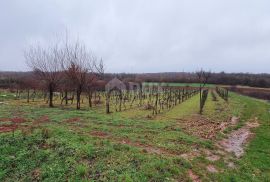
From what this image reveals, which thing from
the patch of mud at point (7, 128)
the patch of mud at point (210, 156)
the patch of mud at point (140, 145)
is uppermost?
the patch of mud at point (7, 128)

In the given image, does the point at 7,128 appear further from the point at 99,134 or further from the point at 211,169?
the point at 211,169

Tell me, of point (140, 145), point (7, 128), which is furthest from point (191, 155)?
point (7, 128)

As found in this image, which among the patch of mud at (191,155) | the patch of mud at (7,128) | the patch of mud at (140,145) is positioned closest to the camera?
the patch of mud at (191,155)

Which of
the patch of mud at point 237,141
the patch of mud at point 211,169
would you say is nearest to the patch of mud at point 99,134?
the patch of mud at point 211,169

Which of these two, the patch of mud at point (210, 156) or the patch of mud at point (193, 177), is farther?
the patch of mud at point (210, 156)

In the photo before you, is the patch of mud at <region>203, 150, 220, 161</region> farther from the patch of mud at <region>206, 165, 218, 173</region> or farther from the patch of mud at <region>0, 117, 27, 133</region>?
the patch of mud at <region>0, 117, 27, 133</region>

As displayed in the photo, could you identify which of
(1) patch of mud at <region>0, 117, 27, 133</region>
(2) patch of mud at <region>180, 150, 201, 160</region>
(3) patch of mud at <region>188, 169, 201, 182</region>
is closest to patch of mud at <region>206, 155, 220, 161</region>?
(2) patch of mud at <region>180, 150, 201, 160</region>

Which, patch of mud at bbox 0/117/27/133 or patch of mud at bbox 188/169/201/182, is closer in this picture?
patch of mud at bbox 188/169/201/182

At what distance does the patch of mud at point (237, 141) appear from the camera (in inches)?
413

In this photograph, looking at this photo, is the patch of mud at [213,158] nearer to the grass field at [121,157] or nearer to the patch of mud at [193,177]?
the grass field at [121,157]

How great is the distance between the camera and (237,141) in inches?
478

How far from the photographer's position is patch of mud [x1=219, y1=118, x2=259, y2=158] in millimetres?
10483

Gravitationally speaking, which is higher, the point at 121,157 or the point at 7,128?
the point at 7,128

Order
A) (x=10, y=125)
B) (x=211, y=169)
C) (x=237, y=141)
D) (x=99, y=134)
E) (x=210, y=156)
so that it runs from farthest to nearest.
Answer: (x=237, y=141), (x=10, y=125), (x=99, y=134), (x=210, y=156), (x=211, y=169)
